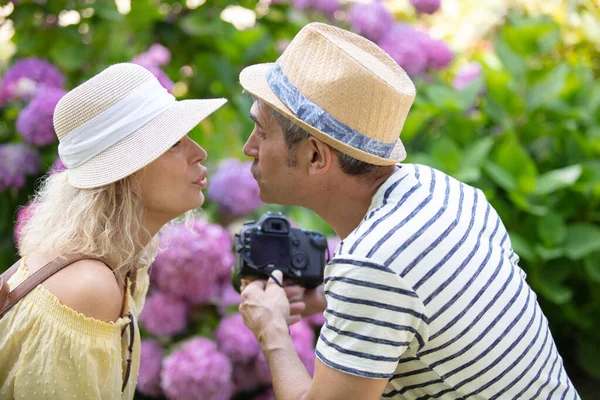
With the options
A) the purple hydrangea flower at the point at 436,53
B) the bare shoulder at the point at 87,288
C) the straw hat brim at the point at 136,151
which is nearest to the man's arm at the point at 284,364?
the bare shoulder at the point at 87,288

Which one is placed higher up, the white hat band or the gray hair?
the gray hair

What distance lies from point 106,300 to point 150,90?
56 centimetres

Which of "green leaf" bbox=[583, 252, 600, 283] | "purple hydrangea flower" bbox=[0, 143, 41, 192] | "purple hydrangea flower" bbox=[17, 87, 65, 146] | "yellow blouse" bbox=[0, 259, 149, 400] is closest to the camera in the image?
"yellow blouse" bbox=[0, 259, 149, 400]

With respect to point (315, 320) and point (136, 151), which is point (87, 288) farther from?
point (315, 320)

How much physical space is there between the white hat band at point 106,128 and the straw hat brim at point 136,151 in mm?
14

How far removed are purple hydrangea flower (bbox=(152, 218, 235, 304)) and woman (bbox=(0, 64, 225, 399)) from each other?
513 mm

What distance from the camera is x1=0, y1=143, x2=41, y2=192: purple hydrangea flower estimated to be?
116 inches

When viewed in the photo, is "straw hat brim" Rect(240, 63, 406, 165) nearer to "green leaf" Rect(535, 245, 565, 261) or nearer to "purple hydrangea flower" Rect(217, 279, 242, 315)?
"purple hydrangea flower" Rect(217, 279, 242, 315)

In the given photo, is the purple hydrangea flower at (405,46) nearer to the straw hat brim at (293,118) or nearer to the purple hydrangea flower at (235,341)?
the purple hydrangea flower at (235,341)

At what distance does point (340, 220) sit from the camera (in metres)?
1.95

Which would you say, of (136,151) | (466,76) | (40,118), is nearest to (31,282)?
(136,151)


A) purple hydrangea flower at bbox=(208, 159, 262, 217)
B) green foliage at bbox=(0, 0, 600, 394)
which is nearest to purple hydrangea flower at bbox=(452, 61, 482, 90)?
green foliage at bbox=(0, 0, 600, 394)

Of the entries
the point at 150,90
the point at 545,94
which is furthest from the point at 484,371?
the point at 545,94

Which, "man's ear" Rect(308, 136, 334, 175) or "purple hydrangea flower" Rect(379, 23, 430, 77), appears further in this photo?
"purple hydrangea flower" Rect(379, 23, 430, 77)
